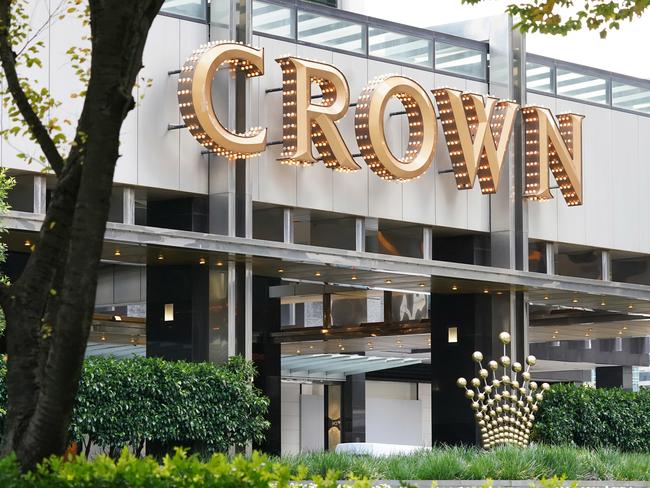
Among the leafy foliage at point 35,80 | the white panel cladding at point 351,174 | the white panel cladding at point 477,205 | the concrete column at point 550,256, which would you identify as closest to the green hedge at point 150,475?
the leafy foliage at point 35,80

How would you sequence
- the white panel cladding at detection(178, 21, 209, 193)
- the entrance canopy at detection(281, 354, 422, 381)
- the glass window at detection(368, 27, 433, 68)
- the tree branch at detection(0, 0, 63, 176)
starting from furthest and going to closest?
1. the entrance canopy at detection(281, 354, 422, 381)
2. the glass window at detection(368, 27, 433, 68)
3. the white panel cladding at detection(178, 21, 209, 193)
4. the tree branch at detection(0, 0, 63, 176)

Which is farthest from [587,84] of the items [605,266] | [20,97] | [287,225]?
[20,97]

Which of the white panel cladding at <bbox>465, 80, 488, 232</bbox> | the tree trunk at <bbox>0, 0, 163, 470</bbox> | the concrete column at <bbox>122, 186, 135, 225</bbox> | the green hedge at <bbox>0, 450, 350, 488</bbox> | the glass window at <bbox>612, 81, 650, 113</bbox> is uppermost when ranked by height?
the glass window at <bbox>612, 81, 650, 113</bbox>

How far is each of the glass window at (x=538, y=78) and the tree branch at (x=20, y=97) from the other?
19.3 meters

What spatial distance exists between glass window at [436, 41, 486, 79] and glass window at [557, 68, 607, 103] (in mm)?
2267

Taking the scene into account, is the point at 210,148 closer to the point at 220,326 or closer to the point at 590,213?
the point at 220,326

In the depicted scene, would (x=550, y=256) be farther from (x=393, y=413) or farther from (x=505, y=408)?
(x=393, y=413)

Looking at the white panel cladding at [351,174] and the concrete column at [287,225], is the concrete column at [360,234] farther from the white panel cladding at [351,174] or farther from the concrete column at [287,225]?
the concrete column at [287,225]

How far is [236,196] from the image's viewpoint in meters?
22.5

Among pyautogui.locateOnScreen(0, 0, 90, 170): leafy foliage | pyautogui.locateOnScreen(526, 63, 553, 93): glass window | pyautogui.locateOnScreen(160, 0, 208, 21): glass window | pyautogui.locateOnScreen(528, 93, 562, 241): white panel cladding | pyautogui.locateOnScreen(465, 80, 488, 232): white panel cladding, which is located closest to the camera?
pyautogui.locateOnScreen(0, 0, 90, 170): leafy foliage

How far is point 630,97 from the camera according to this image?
30438 mm

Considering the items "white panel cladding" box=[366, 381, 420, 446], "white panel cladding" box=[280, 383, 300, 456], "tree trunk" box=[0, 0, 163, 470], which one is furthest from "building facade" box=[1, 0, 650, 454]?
"white panel cladding" box=[366, 381, 420, 446]

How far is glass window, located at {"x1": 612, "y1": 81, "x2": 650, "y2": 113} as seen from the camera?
30.1 m

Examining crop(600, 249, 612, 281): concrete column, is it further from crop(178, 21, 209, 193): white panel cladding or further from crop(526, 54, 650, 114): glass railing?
crop(178, 21, 209, 193): white panel cladding
